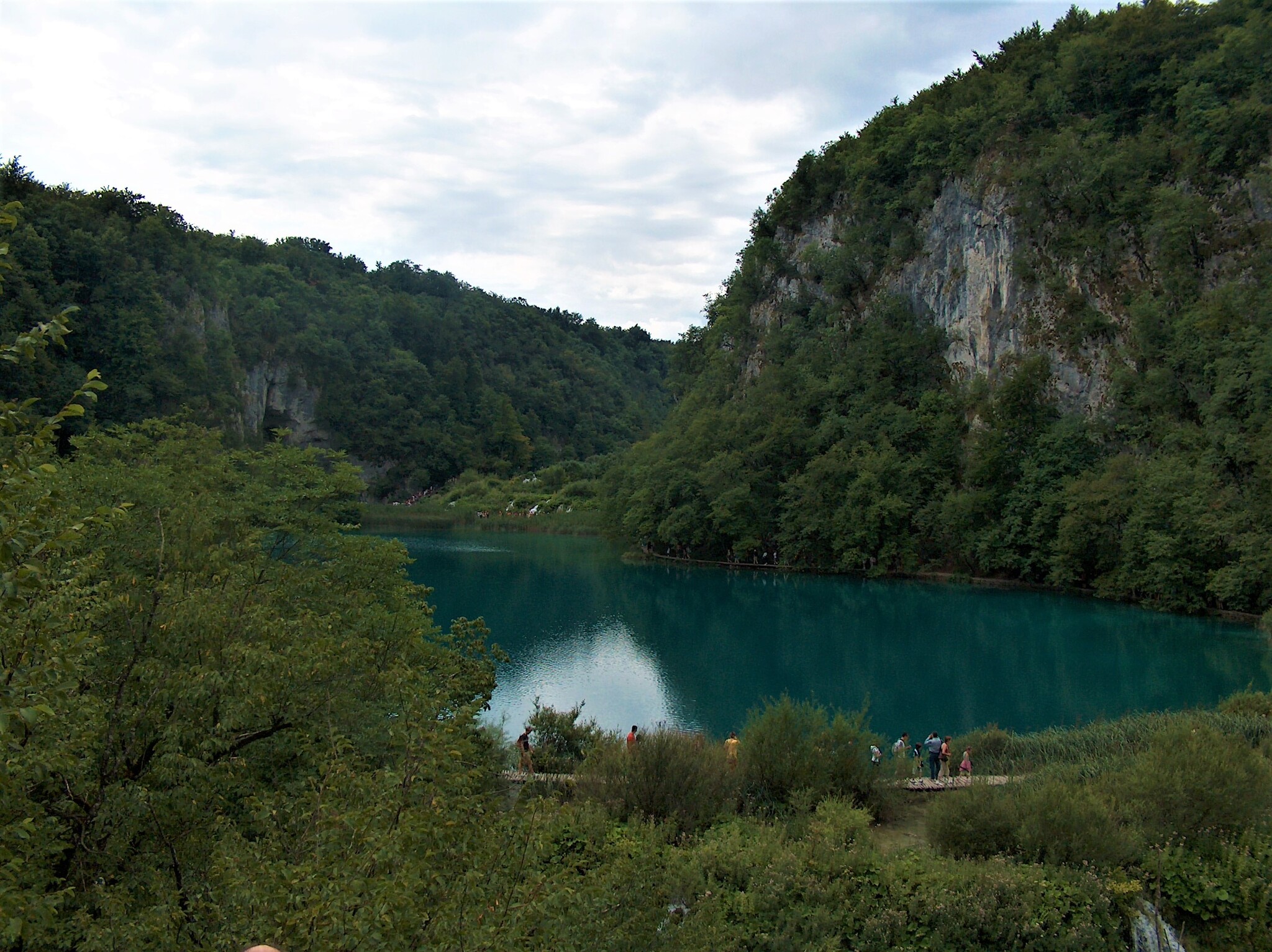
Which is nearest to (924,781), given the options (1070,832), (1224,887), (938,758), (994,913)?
(938,758)

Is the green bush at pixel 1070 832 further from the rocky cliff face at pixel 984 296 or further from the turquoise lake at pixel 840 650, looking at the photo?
the rocky cliff face at pixel 984 296

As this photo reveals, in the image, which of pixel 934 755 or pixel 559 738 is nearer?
pixel 934 755

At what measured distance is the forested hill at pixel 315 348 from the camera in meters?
55.8

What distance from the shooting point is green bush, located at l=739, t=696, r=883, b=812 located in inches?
556

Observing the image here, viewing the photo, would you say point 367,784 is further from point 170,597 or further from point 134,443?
point 134,443

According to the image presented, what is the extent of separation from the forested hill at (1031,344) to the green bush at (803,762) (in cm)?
2823

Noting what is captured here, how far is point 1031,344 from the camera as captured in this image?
50.7m

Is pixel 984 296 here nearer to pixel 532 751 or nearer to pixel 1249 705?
pixel 1249 705

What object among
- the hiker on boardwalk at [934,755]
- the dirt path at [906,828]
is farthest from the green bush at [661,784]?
the hiker on boardwalk at [934,755]

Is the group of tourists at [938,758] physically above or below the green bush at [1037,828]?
below

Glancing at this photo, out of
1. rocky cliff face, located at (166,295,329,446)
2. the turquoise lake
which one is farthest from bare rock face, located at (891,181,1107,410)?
rocky cliff face, located at (166,295,329,446)

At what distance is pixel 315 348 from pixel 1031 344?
75502mm

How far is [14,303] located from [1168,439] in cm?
5611

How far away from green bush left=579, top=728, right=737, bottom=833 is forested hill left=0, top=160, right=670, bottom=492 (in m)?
35.9
